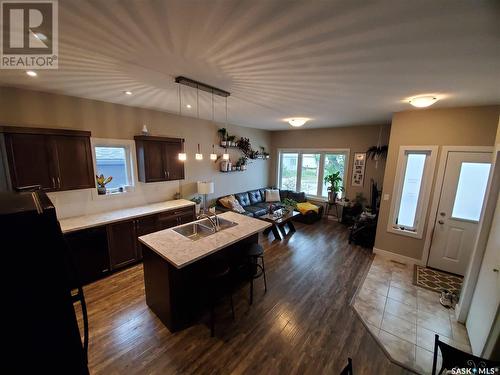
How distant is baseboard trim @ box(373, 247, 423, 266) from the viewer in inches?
148

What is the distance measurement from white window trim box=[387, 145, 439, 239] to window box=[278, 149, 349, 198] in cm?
219

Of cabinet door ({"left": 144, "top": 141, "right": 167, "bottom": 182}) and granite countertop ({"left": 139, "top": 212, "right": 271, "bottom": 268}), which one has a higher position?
cabinet door ({"left": 144, "top": 141, "right": 167, "bottom": 182})

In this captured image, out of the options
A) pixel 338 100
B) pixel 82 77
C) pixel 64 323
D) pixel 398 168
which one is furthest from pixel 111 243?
pixel 398 168

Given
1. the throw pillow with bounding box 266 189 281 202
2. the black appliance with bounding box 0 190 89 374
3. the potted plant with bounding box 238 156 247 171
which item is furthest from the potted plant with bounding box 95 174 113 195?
the throw pillow with bounding box 266 189 281 202

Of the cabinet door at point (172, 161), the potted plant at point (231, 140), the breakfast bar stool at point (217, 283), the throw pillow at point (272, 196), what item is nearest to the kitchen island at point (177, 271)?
the breakfast bar stool at point (217, 283)

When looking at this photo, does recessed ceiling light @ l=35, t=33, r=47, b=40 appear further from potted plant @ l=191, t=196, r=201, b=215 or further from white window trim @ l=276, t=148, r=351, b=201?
white window trim @ l=276, t=148, r=351, b=201

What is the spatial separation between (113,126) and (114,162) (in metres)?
0.66

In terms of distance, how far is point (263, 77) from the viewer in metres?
2.29

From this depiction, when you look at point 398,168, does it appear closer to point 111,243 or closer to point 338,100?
point 338,100

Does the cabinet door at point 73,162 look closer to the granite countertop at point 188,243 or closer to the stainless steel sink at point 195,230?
the granite countertop at point 188,243

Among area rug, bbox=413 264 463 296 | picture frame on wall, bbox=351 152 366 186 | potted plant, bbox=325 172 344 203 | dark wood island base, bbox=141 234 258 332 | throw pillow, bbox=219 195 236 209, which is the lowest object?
area rug, bbox=413 264 463 296

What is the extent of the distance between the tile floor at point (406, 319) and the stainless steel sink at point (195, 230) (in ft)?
7.61

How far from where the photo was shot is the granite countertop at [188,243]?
204cm

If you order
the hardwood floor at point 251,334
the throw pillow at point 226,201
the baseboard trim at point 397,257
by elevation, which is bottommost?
the hardwood floor at point 251,334
